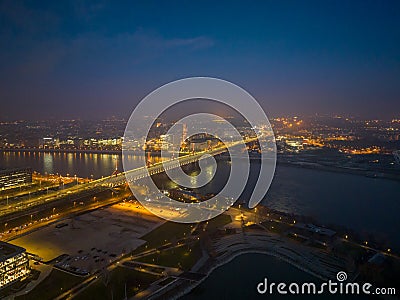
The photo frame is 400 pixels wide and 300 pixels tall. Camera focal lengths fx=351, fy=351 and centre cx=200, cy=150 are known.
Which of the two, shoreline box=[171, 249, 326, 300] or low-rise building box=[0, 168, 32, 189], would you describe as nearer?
shoreline box=[171, 249, 326, 300]

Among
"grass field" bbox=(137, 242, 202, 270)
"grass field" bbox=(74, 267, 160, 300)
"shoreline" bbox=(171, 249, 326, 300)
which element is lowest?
"shoreline" bbox=(171, 249, 326, 300)

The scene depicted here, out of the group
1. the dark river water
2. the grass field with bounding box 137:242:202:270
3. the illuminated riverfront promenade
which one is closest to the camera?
the dark river water

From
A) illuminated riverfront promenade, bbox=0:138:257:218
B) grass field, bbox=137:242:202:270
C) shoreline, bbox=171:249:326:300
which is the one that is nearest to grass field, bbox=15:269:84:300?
grass field, bbox=137:242:202:270

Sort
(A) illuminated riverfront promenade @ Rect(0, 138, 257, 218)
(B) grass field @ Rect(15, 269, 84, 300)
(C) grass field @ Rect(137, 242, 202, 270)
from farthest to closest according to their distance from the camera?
(A) illuminated riverfront promenade @ Rect(0, 138, 257, 218), (C) grass field @ Rect(137, 242, 202, 270), (B) grass field @ Rect(15, 269, 84, 300)

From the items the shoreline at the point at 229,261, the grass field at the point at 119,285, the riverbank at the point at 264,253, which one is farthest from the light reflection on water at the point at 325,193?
the grass field at the point at 119,285

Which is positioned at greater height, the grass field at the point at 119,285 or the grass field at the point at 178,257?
the grass field at the point at 178,257

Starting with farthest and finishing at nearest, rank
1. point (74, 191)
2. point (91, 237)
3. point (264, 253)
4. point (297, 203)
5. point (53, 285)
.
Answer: point (74, 191), point (297, 203), point (91, 237), point (264, 253), point (53, 285)

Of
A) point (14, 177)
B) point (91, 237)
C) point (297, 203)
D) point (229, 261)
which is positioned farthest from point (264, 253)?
point (14, 177)

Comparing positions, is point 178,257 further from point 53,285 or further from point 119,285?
point 53,285

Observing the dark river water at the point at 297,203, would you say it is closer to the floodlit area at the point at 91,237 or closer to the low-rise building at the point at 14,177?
the floodlit area at the point at 91,237

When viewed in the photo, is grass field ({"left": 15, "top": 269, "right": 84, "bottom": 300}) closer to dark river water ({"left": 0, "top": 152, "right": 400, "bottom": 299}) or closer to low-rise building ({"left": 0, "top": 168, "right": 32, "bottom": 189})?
dark river water ({"left": 0, "top": 152, "right": 400, "bottom": 299})
